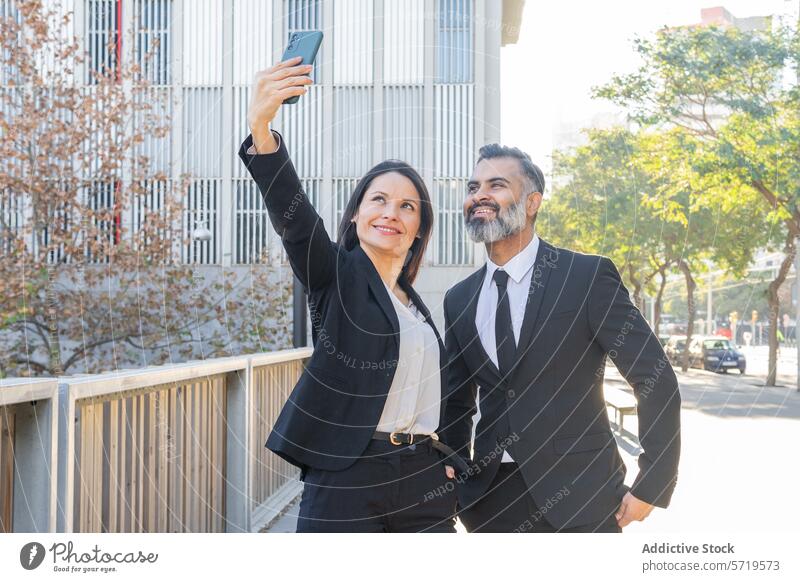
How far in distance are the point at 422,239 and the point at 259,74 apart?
1.74ft

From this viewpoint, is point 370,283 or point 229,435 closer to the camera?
point 370,283

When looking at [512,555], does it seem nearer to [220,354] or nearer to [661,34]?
[661,34]

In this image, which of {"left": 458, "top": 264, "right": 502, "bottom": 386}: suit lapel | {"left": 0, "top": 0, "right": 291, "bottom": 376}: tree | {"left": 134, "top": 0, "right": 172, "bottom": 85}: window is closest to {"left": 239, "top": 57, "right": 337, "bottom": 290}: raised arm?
{"left": 458, "top": 264, "right": 502, "bottom": 386}: suit lapel

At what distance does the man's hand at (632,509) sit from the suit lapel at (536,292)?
40cm

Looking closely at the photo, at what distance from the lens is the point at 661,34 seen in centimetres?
315

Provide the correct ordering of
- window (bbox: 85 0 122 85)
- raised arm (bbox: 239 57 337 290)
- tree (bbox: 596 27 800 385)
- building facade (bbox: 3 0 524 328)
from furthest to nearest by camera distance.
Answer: window (bbox: 85 0 122 85) → building facade (bbox: 3 0 524 328) → tree (bbox: 596 27 800 385) → raised arm (bbox: 239 57 337 290)

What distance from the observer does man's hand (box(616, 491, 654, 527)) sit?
6.95ft

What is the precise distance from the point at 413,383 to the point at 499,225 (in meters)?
0.50

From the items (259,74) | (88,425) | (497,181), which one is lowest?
(88,425)

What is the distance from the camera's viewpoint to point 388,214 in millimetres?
2039

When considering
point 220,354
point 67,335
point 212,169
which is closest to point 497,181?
point 212,169

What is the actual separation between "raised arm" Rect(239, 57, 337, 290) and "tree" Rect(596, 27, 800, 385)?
65.2 inches

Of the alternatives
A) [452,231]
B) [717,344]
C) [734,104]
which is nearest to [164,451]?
[452,231]

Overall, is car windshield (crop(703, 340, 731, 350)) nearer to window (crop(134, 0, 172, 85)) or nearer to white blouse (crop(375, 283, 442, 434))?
white blouse (crop(375, 283, 442, 434))
